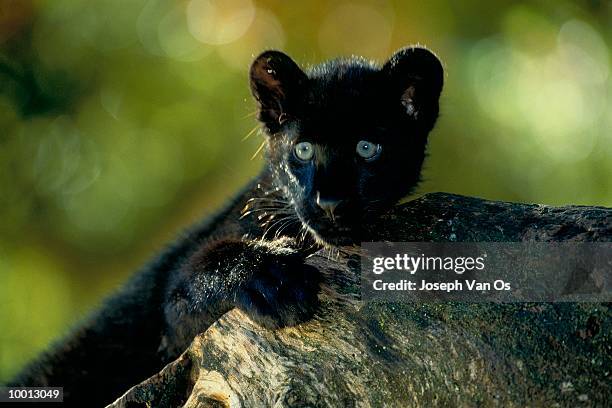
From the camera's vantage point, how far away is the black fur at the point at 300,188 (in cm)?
459

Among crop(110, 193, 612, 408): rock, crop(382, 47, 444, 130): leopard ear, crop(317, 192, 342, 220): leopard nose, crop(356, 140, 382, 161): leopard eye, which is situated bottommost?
crop(110, 193, 612, 408): rock

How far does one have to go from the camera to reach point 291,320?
13.7 ft

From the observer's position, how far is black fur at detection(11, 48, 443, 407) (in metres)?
4.59

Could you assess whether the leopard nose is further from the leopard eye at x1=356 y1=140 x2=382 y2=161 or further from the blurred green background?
the blurred green background

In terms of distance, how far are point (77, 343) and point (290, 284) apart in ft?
12.1

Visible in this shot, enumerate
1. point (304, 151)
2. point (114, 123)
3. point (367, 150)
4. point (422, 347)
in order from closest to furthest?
point (422, 347), point (367, 150), point (304, 151), point (114, 123)

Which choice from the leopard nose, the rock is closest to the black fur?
the leopard nose

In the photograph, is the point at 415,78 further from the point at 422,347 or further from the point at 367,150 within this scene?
the point at 422,347

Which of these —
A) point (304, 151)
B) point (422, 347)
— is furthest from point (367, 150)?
point (422, 347)

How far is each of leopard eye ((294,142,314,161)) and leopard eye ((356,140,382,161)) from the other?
0.32 m

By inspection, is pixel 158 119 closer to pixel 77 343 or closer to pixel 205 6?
pixel 205 6

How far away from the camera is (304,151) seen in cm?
502

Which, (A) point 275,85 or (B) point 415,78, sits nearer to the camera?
(B) point 415,78

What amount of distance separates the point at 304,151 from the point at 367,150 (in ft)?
1.40
